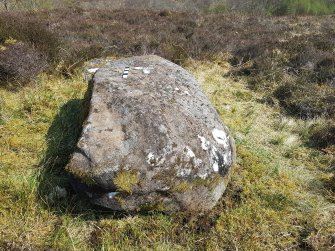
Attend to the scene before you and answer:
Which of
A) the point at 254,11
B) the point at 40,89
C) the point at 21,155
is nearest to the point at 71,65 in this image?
the point at 40,89

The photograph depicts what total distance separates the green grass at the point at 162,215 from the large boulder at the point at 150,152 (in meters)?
0.19

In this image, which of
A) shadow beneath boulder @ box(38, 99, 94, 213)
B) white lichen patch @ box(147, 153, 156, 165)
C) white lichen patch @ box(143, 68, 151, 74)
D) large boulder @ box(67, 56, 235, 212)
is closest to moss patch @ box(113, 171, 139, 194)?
large boulder @ box(67, 56, 235, 212)

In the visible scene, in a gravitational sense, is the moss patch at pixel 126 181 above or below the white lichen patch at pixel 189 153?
below

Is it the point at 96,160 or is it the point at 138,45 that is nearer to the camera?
the point at 96,160

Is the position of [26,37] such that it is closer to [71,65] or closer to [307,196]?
[71,65]

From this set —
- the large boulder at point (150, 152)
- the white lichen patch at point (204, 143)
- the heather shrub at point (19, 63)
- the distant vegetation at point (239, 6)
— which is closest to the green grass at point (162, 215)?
the large boulder at point (150, 152)

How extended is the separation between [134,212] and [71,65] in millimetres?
3968

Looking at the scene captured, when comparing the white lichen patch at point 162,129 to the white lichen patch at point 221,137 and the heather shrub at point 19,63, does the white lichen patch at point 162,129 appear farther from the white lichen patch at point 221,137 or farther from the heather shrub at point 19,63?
the heather shrub at point 19,63

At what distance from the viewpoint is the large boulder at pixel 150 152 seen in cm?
291

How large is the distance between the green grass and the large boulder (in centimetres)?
19

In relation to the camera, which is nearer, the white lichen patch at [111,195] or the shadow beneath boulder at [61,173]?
the white lichen patch at [111,195]

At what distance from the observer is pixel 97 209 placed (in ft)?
10.2

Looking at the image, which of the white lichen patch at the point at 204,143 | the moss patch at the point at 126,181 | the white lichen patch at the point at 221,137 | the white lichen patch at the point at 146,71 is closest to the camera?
the moss patch at the point at 126,181

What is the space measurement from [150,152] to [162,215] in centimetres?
55
